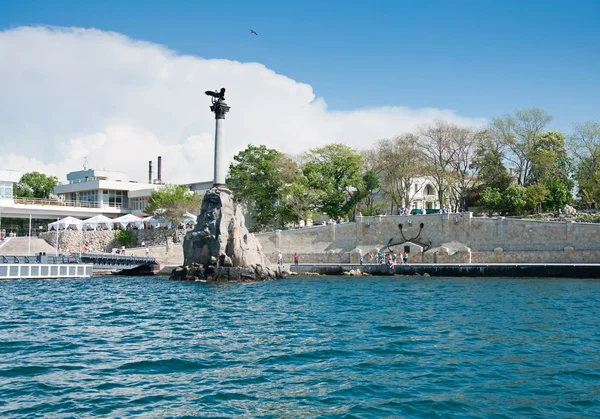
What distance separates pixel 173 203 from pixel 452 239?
27.3 metres

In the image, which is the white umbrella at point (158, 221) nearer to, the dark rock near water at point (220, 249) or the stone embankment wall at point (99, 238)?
the stone embankment wall at point (99, 238)

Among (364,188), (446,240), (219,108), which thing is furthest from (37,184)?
(446,240)

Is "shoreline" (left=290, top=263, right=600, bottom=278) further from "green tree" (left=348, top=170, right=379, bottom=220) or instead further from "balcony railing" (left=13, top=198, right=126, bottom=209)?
"balcony railing" (left=13, top=198, right=126, bottom=209)

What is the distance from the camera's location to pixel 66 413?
9.58 metres

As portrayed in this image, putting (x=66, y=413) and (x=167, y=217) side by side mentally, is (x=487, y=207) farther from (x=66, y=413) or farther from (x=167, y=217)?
(x=66, y=413)

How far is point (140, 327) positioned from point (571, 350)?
12224mm

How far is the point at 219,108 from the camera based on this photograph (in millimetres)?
40875

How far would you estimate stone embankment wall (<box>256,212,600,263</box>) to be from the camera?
40781 millimetres

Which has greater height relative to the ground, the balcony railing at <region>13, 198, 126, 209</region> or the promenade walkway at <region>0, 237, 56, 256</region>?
the balcony railing at <region>13, 198, 126, 209</region>

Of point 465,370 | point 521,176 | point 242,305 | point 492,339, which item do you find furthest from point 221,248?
point 521,176

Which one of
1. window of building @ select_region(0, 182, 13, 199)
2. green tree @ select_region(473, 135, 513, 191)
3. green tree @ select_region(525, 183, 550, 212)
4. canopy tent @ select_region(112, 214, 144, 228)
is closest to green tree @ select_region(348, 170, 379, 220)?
green tree @ select_region(473, 135, 513, 191)

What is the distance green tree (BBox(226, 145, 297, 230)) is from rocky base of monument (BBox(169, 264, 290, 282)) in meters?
19.3

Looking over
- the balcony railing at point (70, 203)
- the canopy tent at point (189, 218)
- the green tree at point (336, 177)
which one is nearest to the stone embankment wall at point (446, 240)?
the canopy tent at point (189, 218)

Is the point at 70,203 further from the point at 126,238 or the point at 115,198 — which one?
the point at 126,238
